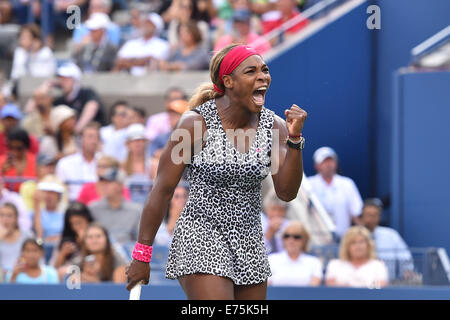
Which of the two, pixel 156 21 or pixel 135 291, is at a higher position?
pixel 156 21

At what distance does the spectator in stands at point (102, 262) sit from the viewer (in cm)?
849

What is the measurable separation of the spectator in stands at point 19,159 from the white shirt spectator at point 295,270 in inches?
112

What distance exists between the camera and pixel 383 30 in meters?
10.6

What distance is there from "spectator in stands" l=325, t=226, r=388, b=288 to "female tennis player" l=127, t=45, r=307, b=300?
10.6 feet

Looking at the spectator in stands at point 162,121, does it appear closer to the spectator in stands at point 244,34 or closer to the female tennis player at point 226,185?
the spectator in stands at point 244,34

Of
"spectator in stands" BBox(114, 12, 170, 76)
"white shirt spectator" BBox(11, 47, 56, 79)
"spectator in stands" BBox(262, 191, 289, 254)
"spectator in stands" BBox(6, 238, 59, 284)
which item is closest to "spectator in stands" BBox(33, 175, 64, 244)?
"spectator in stands" BBox(6, 238, 59, 284)

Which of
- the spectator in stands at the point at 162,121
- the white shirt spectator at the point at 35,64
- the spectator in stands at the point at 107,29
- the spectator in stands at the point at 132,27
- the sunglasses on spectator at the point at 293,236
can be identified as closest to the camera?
the sunglasses on spectator at the point at 293,236

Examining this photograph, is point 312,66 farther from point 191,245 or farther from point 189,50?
point 191,245

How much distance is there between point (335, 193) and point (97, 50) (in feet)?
12.8

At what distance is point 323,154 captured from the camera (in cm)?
924

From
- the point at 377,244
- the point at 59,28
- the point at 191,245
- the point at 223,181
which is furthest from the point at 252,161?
the point at 59,28

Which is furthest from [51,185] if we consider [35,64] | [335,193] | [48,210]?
[35,64]

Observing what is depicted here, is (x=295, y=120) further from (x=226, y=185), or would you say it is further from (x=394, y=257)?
(x=394, y=257)

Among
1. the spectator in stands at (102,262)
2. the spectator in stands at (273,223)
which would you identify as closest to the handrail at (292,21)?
the spectator in stands at (273,223)
